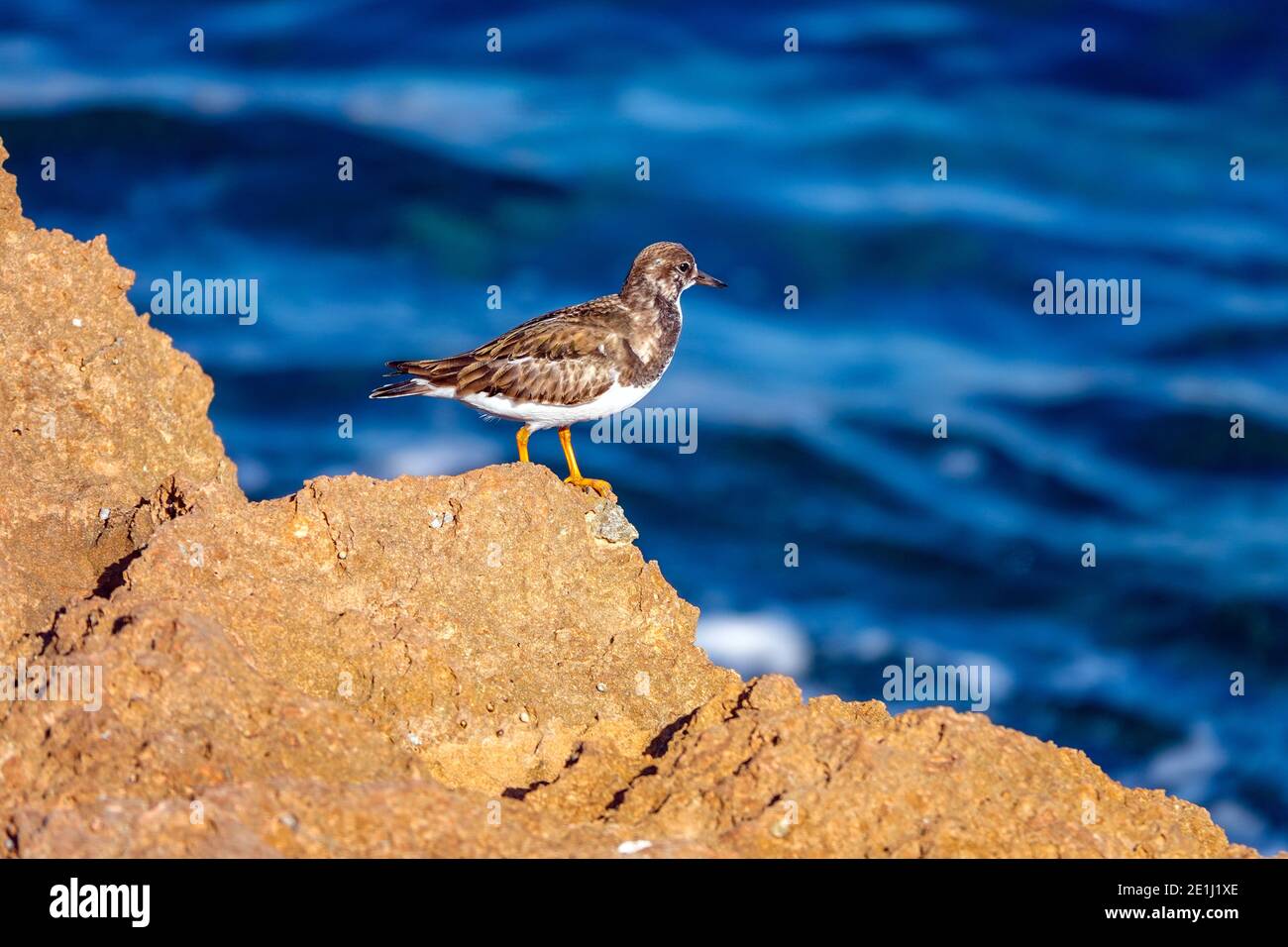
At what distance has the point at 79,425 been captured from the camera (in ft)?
28.0

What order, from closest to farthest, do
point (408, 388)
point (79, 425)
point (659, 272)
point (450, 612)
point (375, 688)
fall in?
point (375, 688)
point (450, 612)
point (79, 425)
point (408, 388)
point (659, 272)

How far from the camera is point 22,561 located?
7.62 metres

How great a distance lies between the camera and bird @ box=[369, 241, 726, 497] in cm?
1156

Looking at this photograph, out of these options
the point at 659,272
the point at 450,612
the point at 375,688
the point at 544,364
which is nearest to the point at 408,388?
the point at 544,364

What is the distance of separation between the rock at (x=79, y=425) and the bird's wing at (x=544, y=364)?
8.32ft

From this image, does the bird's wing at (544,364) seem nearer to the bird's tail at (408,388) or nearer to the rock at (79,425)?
the bird's tail at (408,388)

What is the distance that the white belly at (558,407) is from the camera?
1157cm

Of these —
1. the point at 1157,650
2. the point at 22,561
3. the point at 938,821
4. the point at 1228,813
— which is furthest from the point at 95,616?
the point at 1157,650

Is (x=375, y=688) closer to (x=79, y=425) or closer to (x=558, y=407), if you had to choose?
(x=79, y=425)

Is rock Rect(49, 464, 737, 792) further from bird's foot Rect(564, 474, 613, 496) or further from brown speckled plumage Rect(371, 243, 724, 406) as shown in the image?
brown speckled plumage Rect(371, 243, 724, 406)

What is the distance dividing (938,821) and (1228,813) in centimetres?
2047

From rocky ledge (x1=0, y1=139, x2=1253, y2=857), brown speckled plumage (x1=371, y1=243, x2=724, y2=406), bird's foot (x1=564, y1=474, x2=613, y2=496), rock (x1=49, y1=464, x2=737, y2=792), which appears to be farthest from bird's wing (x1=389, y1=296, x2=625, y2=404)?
rock (x1=49, y1=464, x2=737, y2=792)

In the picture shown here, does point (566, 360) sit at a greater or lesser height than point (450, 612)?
greater

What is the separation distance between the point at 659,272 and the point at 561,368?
1.47 m
